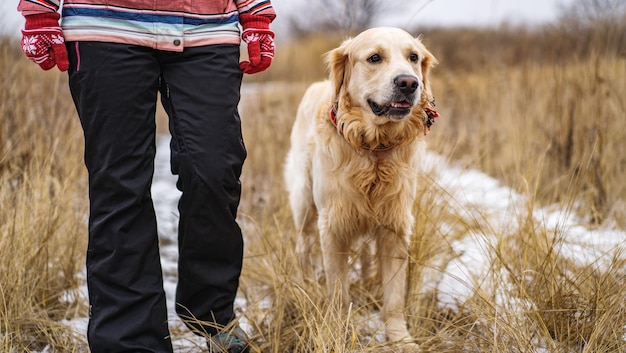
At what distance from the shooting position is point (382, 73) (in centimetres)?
219

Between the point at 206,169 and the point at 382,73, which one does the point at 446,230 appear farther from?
the point at 206,169

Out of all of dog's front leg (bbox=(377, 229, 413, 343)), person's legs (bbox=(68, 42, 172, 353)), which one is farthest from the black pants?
dog's front leg (bbox=(377, 229, 413, 343))

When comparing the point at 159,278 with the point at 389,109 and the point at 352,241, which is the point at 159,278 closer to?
the point at 352,241

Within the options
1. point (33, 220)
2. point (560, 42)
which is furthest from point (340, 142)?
point (560, 42)

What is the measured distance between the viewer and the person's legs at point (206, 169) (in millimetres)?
1765

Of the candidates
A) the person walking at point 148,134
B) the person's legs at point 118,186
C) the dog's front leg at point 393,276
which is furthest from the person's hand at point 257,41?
the dog's front leg at point 393,276

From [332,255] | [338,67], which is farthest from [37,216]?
[338,67]

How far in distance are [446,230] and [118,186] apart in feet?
6.63

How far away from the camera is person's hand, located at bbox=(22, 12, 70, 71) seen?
1.60 m

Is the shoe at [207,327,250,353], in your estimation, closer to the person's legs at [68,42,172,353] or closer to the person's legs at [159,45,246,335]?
the person's legs at [159,45,246,335]

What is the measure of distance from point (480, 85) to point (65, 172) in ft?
14.1

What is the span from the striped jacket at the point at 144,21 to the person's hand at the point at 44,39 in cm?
2

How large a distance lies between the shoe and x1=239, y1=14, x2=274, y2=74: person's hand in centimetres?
92

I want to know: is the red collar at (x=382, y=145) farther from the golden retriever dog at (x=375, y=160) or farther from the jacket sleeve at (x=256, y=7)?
the jacket sleeve at (x=256, y=7)
